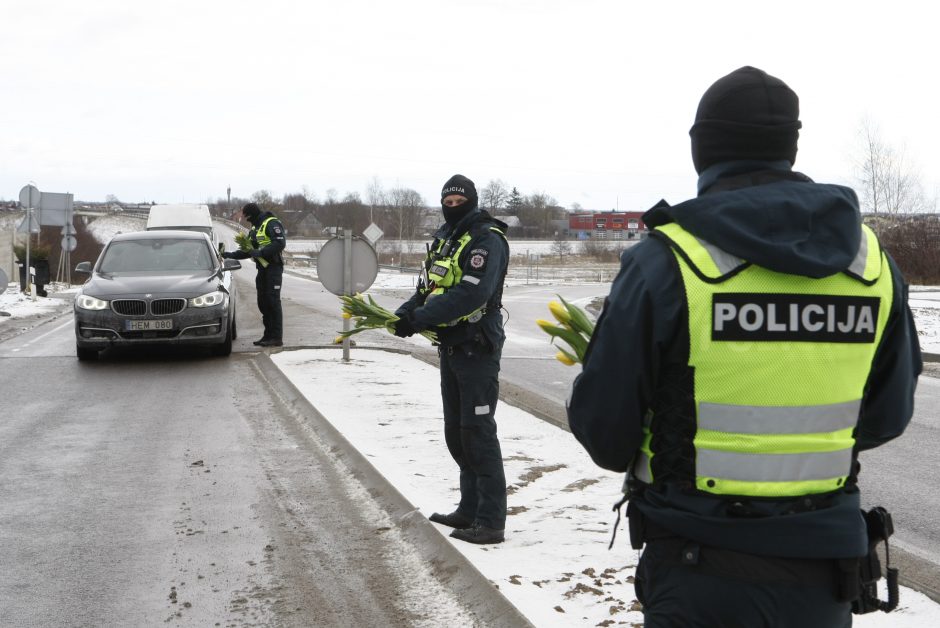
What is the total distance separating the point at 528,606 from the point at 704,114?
2.57 m

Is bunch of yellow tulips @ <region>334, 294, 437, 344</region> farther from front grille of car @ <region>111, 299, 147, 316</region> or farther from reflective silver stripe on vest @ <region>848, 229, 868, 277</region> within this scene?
front grille of car @ <region>111, 299, 147, 316</region>

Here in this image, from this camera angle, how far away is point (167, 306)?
44.5 feet

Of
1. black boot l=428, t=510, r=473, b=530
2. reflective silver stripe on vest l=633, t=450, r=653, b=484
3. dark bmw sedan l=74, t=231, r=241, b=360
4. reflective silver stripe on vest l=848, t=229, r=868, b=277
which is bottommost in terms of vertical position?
black boot l=428, t=510, r=473, b=530

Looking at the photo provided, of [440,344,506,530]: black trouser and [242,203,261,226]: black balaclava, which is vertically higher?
[242,203,261,226]: black balaclava

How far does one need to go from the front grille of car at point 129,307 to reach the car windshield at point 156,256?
4.59ft

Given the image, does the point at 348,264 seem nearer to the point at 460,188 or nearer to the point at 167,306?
the point at 167,306

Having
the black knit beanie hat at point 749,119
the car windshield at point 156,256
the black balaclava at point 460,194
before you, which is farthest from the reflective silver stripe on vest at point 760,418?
the car windshield at point 156,256

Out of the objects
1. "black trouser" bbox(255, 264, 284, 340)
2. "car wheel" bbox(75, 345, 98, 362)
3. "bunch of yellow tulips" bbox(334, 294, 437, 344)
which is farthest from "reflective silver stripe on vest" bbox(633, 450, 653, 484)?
"car wheel" bbox(75, 345, 98, 362)

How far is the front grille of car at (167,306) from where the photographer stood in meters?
13.5

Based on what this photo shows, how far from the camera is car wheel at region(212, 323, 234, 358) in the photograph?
1413 centimetres

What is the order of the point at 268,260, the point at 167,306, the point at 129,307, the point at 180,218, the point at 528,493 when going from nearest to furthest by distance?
1. the point at 528,493
2. the point at 129,307
3. the point at 167,306
4. the point at 268,260
5. the point at 180,218

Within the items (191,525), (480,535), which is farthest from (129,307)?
(480,535)

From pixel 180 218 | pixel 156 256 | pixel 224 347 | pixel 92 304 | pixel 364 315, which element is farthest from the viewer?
pixel 180 218

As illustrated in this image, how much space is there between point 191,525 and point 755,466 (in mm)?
4505
